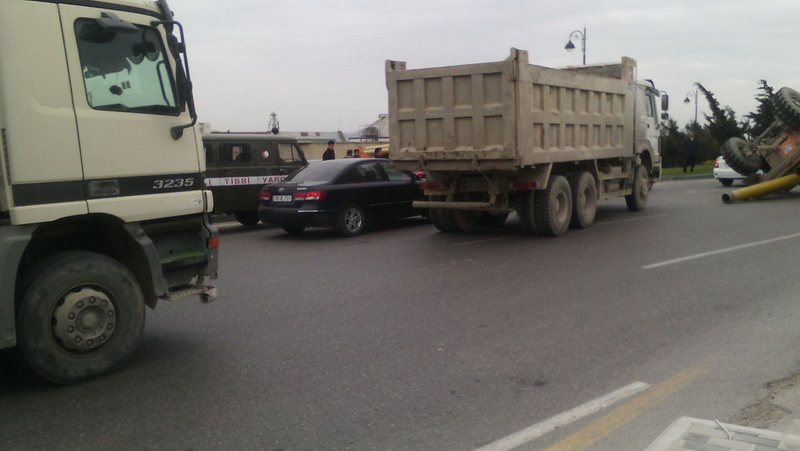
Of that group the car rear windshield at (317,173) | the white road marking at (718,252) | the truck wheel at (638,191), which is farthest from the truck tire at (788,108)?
the car rear windshield at (317,173)

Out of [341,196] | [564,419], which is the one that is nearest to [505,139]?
[341,196]

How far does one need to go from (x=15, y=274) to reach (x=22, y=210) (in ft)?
1.36

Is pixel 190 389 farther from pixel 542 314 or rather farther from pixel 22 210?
pixel 542 314

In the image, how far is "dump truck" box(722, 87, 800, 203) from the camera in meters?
18.1

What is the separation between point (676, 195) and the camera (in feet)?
69.0

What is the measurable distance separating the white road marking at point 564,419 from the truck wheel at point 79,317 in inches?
112

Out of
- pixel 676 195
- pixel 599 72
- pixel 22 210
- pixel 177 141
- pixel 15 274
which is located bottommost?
pixel 676 195

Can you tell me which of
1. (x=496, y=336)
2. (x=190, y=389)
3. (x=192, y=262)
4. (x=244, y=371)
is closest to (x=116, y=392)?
(x=190, y=389)

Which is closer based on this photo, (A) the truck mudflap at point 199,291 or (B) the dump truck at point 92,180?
(B) the dump truck at point 92,180

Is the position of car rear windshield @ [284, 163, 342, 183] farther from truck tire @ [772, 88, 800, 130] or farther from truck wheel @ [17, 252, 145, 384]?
truck tire @ [772, 88, 800, 130]

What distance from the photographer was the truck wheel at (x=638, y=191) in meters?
16.0

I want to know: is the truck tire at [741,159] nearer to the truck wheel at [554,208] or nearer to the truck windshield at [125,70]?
the truck wheel at [554,208]

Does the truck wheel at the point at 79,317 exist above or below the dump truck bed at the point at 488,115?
below

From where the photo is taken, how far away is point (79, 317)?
499 centimetres
